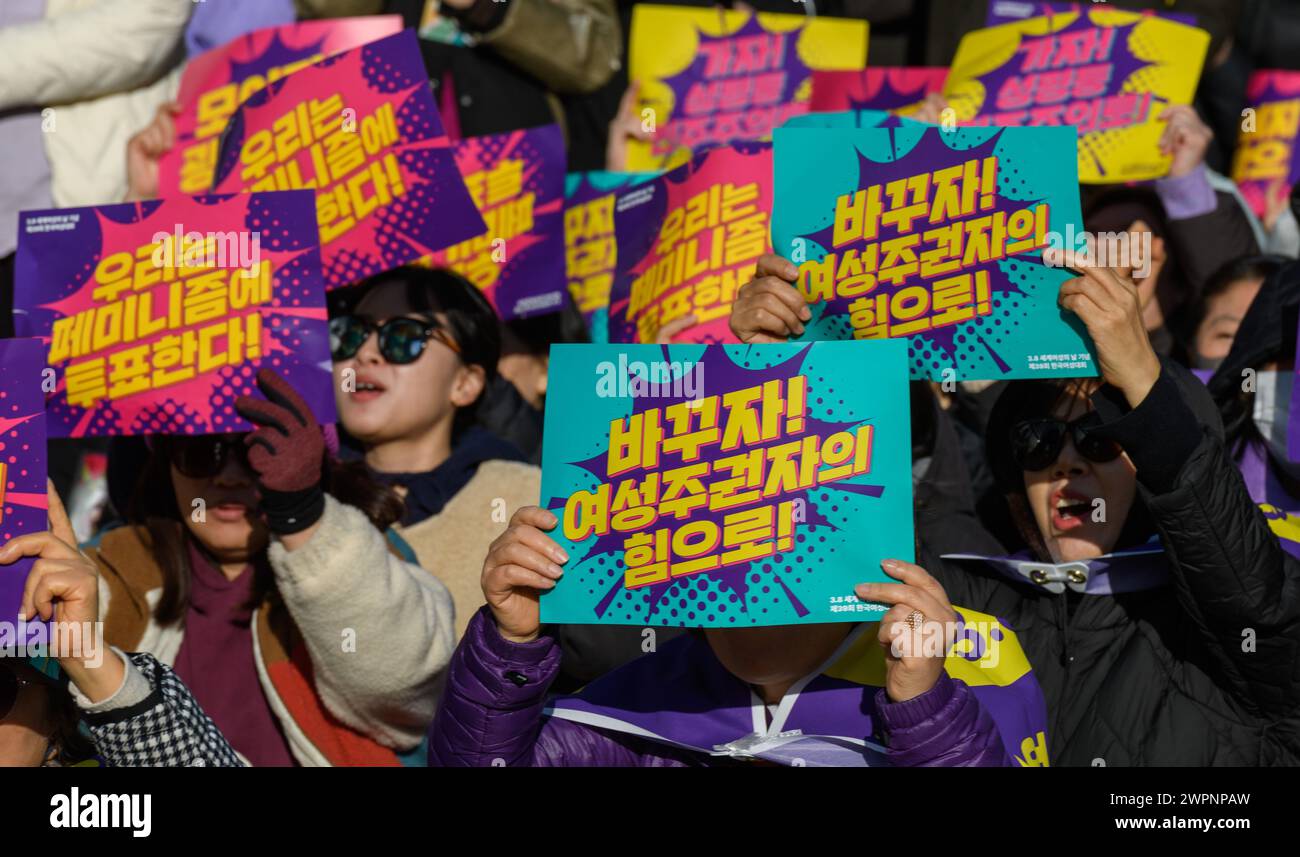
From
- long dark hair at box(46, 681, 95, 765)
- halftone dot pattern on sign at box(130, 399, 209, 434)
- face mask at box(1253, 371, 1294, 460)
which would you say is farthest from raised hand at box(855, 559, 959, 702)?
halftone dot pattern on sign at box(130, 399, 209, 434)

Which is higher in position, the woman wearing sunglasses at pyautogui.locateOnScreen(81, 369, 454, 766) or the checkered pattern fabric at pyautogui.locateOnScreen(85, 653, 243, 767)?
the woman wearing sunglasses at pyautogui.locateOnScreen(81, 369, 454, 766)

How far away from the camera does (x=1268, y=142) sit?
20.2 ft

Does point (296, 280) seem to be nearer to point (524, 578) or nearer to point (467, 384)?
point (467, 384)

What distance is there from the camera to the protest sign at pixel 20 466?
3.06m

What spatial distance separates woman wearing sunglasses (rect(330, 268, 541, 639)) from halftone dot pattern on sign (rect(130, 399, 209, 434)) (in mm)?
781

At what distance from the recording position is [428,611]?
3.88 meters

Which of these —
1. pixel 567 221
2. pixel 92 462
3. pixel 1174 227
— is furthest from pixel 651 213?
pixel 92 462

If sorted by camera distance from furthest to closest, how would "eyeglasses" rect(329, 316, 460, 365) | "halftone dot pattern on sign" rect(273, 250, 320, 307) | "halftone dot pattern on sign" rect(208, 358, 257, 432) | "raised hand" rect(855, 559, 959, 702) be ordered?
"eyeglasses" rect(329, 316, 460, 365), "halftone dot pattern on sign" rect(273, 250, 320, 307), "halftone dot pattern on sign" rect(208, 358, 257, 432), "raised hand" rect(855, 559, 959, 702)

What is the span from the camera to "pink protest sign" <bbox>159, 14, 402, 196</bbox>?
17.6 ft

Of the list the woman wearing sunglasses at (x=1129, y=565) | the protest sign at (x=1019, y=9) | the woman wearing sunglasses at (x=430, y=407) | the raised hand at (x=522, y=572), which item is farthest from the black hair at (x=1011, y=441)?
the protest sign at (x=1019, y=9)

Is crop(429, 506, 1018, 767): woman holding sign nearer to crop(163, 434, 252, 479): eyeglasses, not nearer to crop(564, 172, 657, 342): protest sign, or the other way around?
crop(163, 434, 252, 479): eyeglasses

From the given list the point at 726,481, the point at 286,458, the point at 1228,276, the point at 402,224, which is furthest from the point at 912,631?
the point at 1228,276

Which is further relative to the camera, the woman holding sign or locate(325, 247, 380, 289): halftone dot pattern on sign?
locate(325, 247, 380, 289): halftone dot pattern on sign
